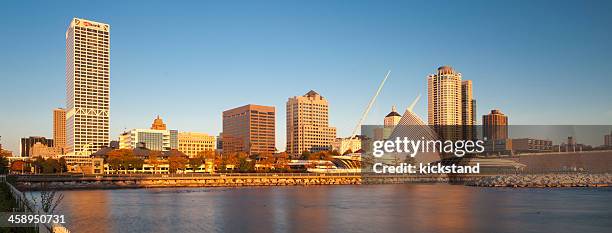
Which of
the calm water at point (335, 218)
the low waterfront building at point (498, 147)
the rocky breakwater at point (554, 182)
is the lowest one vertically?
the rocky breakwater at point (554, 182)

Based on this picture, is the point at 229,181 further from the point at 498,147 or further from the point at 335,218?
the point at 498,147

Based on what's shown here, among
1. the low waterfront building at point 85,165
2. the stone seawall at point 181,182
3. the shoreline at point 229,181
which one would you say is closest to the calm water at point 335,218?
the stone seawall at point 181,182

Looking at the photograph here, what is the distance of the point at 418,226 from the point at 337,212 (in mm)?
10029

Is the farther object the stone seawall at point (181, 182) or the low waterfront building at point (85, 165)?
the low waterfront building at point (85, 165)

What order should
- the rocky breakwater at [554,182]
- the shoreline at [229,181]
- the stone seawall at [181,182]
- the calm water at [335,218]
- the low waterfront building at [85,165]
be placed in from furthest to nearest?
the low waterfront building at [85,165] < the rocky breakwater at [554,182] < the shoreline at [229,181] < the stone seawall at [181,182] < the calm water at [335,218]

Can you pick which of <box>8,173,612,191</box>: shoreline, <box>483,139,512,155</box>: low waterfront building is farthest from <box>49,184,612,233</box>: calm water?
<box>483,139,512,155</box>: low waterfront building

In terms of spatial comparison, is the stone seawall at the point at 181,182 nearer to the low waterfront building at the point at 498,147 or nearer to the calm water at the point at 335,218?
the calm water at the point at 335,218

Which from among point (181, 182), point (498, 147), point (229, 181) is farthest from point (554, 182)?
point (498, 147)

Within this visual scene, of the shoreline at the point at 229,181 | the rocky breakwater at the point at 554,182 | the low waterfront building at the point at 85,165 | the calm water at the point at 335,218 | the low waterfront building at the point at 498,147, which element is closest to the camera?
the calm water at the point at 335,218

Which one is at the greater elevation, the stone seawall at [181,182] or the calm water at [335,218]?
the calm water at [335,218]

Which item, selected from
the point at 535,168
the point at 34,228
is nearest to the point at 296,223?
the point at 34,228

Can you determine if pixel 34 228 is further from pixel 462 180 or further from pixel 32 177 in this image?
pixel 462 180

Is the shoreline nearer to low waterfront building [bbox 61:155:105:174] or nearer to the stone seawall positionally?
the stone seawall

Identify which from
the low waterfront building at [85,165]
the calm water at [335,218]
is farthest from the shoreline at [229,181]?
the calm water at [335,218]
